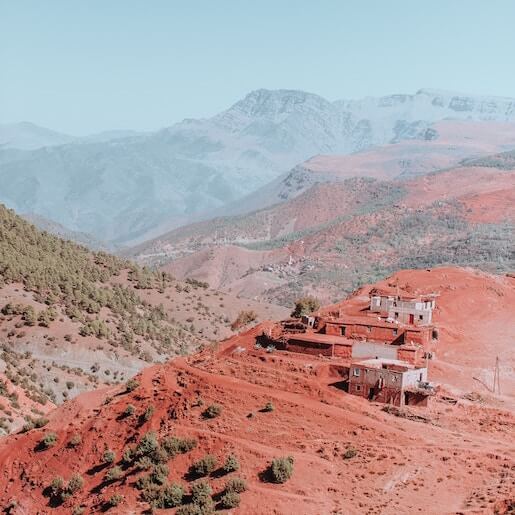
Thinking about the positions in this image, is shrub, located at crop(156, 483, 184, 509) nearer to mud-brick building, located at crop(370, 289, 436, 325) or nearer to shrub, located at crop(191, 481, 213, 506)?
shrub, located at crop(191, 481, 213, 506)

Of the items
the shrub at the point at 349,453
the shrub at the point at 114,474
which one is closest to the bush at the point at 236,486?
the shrub at the point at 349,453

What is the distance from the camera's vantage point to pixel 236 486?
29953mm

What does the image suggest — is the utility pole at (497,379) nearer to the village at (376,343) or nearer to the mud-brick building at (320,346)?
the village at (376,343)

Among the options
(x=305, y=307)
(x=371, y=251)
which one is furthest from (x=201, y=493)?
(x=371, y=251)

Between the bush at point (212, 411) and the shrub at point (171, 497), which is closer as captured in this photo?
the shrub at point (171, 497)

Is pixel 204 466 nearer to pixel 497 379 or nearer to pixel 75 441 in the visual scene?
pixel 75 441

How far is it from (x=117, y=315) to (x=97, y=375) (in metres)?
14.3

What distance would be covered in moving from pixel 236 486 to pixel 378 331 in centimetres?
1730

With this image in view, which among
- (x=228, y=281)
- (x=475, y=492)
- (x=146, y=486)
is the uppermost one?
(x=475, y=492)

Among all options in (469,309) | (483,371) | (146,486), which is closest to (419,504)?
(146,486)

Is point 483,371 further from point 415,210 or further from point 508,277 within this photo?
point 415,210

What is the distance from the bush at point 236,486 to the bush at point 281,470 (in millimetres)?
1230

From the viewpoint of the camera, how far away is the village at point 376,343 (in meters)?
36.3

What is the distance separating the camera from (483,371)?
142 ft
